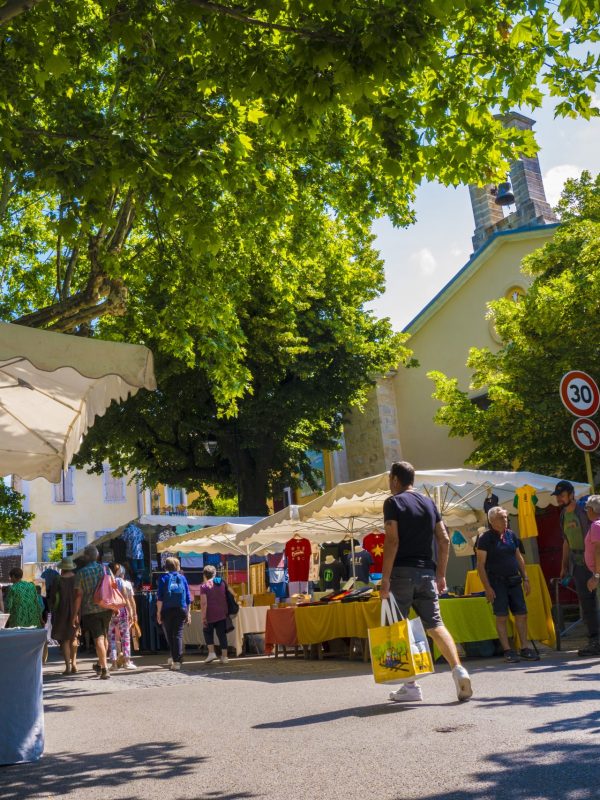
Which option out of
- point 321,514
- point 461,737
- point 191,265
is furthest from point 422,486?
point 461,737

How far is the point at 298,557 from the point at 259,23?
42.0ft

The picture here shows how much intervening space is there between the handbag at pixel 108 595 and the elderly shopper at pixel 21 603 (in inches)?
38.9

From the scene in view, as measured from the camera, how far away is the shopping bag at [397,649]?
6.96m

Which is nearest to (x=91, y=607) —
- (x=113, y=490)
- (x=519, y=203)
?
(x=519, y=203)

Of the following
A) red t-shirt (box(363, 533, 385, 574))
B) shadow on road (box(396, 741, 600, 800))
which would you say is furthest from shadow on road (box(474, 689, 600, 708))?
Result: red t-shirt (box(363, 533, 385, 574))

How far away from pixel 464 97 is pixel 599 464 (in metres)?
12.8

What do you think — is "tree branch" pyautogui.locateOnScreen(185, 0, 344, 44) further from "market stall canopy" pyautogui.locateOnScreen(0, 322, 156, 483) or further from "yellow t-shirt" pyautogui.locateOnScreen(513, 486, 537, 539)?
"yellow t-shirt" pyautogui.locateOnScreen(513, 486, 537, 539)

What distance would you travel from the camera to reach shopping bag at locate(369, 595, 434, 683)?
696 centimetres

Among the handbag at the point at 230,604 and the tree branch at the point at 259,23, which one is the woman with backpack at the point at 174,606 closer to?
the handbag at the point at 230,604

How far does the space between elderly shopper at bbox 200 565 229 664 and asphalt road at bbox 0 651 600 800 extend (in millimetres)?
5926

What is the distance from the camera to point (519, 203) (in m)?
32.2

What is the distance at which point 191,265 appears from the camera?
13.7 meters

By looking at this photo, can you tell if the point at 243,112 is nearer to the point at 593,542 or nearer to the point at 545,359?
the point at 593,542

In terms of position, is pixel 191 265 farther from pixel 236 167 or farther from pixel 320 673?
pixel 320 673
